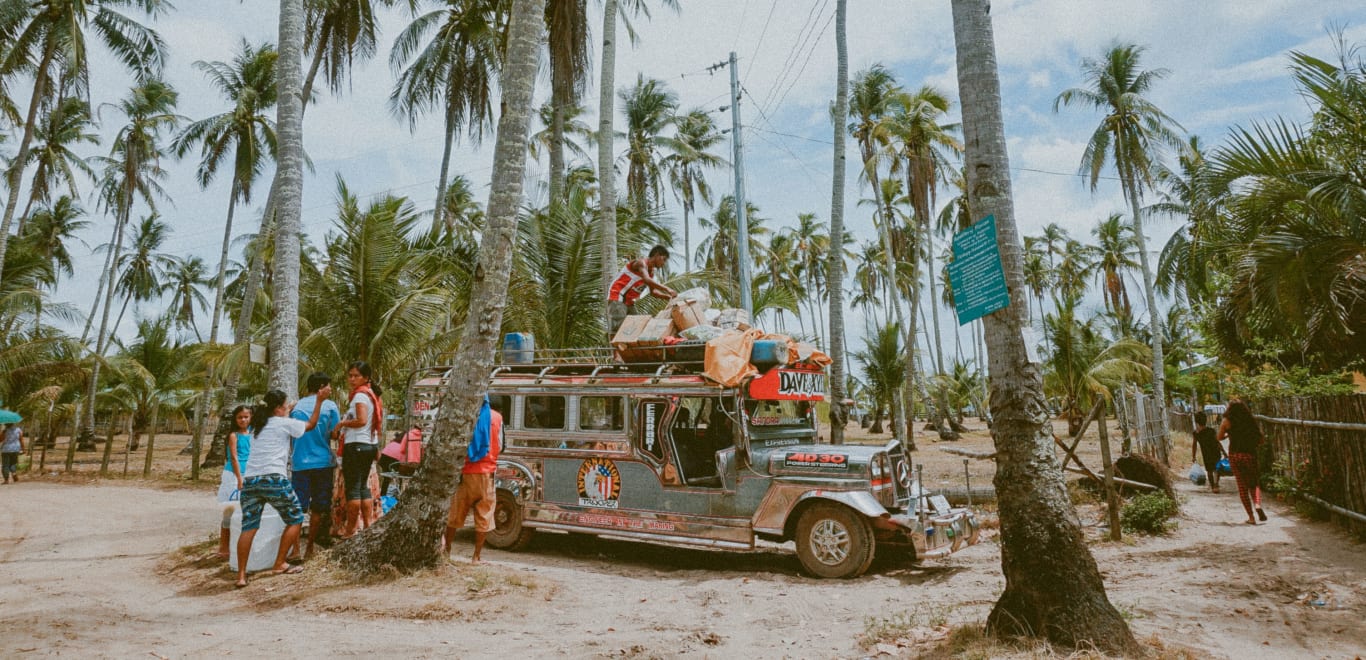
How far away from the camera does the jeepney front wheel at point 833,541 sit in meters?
7.34

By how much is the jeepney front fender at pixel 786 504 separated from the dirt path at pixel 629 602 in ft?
1.72

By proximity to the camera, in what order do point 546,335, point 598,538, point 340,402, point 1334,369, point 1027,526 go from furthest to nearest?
point 340,402
point 546,335
point 1334,369
point 598,538
point 1027,526

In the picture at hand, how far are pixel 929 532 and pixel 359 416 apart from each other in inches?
221

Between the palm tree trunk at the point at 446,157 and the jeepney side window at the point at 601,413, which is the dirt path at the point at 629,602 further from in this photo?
the palm tree trunk at the point at 446,157

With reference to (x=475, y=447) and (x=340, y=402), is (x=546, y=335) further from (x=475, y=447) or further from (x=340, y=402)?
(x=475, y=447)

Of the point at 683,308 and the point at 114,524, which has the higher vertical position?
the point at 683,308

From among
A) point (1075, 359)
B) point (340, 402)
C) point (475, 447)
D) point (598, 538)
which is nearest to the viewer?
point (475, 447)

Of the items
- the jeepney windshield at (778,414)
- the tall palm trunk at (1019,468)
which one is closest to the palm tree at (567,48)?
the jeepney windshield at (778,414)

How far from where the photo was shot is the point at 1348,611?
5660 millimetres

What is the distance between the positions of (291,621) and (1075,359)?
2317 centimetres

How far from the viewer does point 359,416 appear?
7.08 metres

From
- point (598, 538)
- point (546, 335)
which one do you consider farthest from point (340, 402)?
point (598, 538)

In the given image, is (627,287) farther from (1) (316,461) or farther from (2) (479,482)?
(1) (316,461)

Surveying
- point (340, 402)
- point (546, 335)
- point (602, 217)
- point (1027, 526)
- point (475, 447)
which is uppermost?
point (602, 217)
